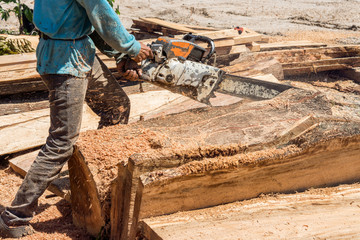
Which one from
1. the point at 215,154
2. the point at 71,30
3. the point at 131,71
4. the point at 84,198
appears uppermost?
the point at 71,30

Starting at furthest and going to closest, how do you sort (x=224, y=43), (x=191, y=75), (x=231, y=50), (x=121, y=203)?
(x=231, y=50) → (x=224, y=43) → (x=191, y=75) → (x=121, y=203)

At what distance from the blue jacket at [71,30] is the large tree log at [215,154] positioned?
52 cm

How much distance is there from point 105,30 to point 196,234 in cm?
143

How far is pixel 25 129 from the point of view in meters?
3.69

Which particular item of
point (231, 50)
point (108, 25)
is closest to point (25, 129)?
point (108, 25)

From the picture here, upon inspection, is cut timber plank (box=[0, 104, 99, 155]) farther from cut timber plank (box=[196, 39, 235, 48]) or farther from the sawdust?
cut timber plank (box=[196, 39, 235, 48])

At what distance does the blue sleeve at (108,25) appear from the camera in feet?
7.68

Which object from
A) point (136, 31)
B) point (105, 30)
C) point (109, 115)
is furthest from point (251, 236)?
point (136, 31)

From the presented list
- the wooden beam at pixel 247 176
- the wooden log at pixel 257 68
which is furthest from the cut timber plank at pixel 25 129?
the wooden log at pixel 257 68

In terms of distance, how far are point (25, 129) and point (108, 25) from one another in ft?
5.89

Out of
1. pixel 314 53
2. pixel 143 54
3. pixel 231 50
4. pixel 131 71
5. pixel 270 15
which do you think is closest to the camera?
pixel 143 54

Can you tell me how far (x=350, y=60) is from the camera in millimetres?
6457

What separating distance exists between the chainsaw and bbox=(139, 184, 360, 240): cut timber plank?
1.10m

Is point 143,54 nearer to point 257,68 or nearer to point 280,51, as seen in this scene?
point 257,68
